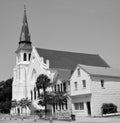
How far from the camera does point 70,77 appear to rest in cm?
4534

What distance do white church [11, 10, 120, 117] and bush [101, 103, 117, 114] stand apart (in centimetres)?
93

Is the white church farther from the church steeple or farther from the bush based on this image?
the bush

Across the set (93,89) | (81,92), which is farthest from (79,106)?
(93,89)

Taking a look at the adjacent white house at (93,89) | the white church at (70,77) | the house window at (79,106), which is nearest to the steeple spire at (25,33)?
the white church at (70,77)

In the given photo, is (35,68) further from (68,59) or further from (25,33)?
(25,33)

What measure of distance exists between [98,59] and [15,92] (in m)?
26.8

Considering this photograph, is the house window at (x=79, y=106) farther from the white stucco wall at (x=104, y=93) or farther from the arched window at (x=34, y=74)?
the arched window at (x=34, y=74)

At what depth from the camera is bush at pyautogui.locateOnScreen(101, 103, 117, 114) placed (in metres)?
39.3

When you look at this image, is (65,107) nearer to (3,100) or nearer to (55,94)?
(55,94)

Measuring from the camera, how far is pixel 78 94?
4241 centimetres

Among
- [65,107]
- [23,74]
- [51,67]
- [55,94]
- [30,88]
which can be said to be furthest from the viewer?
[23,74]

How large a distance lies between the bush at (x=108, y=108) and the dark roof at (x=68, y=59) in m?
23.6

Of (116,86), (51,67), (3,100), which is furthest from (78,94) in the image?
(3,100)

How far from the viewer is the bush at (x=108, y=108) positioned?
3928 cm
